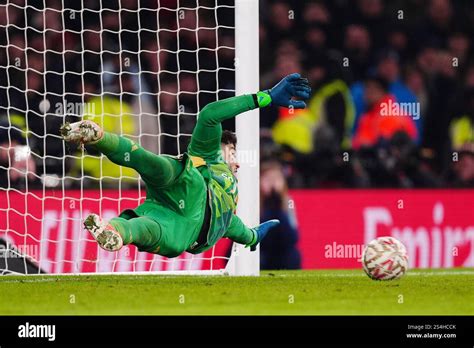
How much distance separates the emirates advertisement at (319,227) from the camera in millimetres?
9500

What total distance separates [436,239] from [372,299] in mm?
4033

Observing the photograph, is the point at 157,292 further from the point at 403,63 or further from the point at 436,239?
the point at 403,63

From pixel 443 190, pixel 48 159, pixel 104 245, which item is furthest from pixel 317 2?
pixel 104 245

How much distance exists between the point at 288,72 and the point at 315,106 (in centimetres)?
48

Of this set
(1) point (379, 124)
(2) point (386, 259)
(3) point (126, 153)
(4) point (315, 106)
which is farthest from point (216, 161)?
(1) point (379, 124)

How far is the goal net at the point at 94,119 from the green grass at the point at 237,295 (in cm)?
94

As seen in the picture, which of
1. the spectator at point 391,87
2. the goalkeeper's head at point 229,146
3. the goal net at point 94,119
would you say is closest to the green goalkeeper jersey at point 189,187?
the goalkeeper's head at point 229,146

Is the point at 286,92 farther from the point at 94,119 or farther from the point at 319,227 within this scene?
the point at 94,119

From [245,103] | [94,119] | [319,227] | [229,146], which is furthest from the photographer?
Answer: [94,119]

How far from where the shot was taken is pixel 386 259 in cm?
723

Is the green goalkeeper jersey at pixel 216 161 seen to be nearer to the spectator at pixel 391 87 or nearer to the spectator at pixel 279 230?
the spectator at pixel 279 230

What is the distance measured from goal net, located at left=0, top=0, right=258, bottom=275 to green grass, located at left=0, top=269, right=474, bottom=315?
940mm

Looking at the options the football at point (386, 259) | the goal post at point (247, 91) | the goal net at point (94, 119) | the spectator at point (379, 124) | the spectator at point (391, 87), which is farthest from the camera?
the spectator at point (391, 87)

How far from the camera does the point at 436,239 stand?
10.2m
